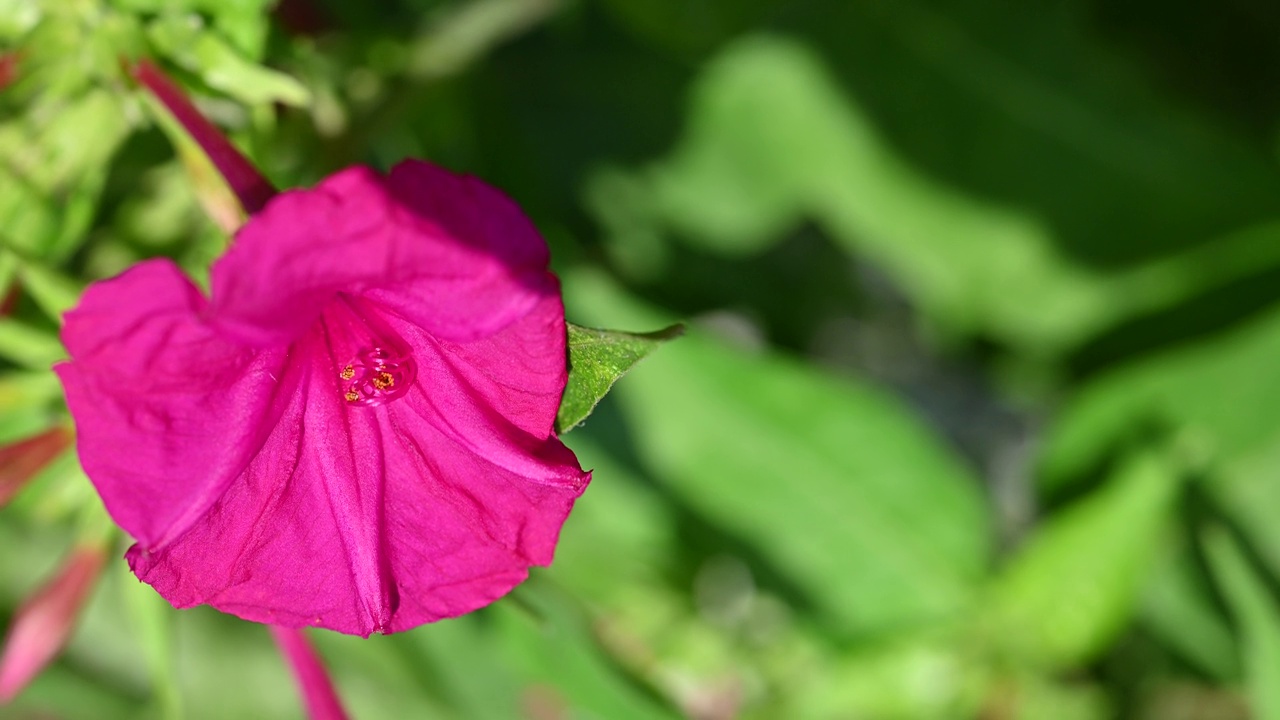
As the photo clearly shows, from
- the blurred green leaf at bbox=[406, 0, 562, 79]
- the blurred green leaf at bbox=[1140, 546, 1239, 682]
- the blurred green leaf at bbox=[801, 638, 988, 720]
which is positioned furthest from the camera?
the blurred green leaf at bbox=[1140, 546, 1239, 682]

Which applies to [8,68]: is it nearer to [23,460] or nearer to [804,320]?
[23,460]

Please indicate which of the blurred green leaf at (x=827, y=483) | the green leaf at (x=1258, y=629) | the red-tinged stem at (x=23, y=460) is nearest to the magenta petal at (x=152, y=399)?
the red-tinged stem at (x=23, y=460)

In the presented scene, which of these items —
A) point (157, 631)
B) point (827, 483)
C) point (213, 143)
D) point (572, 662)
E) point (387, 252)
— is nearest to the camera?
point (387, 252)

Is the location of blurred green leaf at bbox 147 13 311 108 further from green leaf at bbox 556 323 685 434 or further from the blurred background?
green leaf at bbox 556 323 685 434

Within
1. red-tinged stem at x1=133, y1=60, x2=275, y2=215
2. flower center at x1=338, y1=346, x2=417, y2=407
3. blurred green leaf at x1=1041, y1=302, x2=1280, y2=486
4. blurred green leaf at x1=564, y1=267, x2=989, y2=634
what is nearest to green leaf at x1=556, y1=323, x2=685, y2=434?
flower center at x1=338, y1=346, x2=417, y2=407

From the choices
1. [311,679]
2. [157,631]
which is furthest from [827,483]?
[157,631]

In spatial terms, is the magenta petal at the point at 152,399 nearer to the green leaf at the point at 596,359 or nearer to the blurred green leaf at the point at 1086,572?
the green leaf at the point at 596,359
